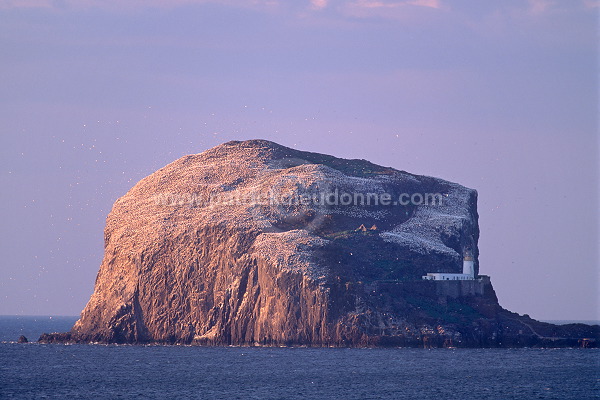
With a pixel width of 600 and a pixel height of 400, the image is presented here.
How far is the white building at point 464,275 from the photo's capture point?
133000mm

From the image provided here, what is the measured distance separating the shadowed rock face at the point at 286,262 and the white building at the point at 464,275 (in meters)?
1.84

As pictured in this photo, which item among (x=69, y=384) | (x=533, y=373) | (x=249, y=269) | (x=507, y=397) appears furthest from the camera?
(x=249, y=269)

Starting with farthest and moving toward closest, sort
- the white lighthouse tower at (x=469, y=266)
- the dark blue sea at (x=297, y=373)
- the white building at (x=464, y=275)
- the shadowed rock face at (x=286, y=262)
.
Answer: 1. the white lighthouse tower at (x=469, y=266)
2. the white building at (x=464, y=275)
3. the shadowed rock face at (x=286, y=262)
4. the dark blue sea at (x=297, y=373)

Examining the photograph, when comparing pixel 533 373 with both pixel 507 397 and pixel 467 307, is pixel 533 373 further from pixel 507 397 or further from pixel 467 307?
pixel 467 307

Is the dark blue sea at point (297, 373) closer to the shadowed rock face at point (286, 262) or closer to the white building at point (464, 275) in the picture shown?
the shadowed rock face at point (286, 262)

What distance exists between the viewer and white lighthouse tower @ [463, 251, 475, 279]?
136250 mm

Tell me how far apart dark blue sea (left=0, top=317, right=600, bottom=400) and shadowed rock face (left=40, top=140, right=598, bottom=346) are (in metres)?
3.21

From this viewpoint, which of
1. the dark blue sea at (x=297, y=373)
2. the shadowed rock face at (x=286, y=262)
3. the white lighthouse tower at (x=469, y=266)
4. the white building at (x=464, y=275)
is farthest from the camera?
the white lighthouse tower at (x=469, y=266)

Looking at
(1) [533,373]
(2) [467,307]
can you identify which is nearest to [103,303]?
(2) [467,307]

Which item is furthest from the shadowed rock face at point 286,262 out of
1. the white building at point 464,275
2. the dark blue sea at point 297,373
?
the dark blue sea at point 297,373

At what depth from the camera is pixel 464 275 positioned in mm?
134750

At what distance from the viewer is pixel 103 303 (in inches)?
5556

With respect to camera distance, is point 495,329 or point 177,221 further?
point 177,221

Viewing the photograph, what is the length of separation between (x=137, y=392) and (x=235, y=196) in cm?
6083
